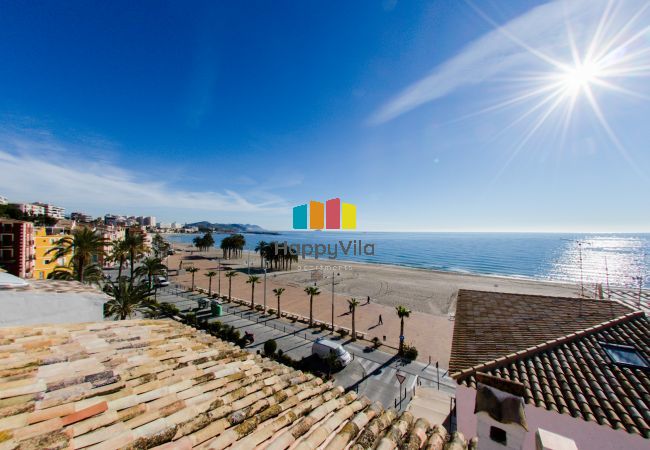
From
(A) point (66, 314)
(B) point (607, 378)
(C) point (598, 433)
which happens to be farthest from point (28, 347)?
(B) point (607, 378)

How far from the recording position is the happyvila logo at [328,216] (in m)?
52.7

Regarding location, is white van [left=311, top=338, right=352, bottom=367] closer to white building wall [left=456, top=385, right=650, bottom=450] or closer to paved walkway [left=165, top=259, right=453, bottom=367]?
paved walkway [left=165, top=259, right=453, bottom=367]

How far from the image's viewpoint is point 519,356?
26.6 feet

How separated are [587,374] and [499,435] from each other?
5333mm

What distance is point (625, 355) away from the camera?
7.68 metres

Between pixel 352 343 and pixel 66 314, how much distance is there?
63.5ft

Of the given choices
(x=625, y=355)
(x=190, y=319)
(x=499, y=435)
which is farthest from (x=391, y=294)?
(x=499, y=435)

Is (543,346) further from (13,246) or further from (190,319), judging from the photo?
(13,246)

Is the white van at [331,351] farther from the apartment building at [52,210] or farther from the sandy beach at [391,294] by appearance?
the apartment building at [52,210]

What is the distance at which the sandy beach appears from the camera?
26891mm

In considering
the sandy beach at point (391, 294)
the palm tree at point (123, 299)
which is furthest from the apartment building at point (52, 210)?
the palm tree at point (123, 299)

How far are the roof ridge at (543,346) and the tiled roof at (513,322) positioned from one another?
1.02 ft

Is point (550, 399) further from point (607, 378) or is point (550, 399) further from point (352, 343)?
point (352, 343)

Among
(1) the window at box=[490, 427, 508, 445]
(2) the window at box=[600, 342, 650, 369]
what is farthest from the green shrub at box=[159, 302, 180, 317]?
(2) the window at box=[600, 342, 650, 369]
